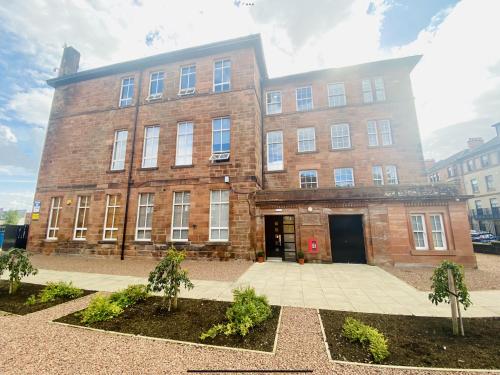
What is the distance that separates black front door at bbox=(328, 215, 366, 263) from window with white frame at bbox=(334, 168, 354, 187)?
5.05 m

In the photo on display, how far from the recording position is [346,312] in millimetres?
5164

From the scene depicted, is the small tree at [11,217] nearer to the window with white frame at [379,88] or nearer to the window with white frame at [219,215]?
the window with white frame at [219,215]

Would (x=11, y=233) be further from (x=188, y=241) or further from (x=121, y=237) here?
(x=188, y=241)

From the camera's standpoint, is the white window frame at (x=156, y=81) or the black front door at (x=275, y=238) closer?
the black front door at (x=275, y=238)

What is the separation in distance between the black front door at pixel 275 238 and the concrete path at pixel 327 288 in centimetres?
218

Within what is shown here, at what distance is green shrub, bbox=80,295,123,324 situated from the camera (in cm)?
464

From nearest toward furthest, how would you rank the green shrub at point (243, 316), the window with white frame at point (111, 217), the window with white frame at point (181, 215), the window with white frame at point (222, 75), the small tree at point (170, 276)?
1. the green shrub at point (243, 316)
2. the small tree at point (170, 276)
3. the window with white frame at point (181, 215)
4. the window with white frame at point (111, 217)
5. the window with white frame at point (222, 75)

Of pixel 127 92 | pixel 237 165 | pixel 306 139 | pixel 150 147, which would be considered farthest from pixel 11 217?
pixel 306 139

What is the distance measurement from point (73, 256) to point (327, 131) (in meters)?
20.5

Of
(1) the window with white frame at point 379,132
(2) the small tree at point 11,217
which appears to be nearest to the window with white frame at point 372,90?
(1) the window with white frame at point 379,132

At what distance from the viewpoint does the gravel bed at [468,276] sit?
7480 mm

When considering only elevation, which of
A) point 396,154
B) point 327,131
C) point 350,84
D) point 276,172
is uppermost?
point 350,84

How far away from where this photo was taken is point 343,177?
16.4m

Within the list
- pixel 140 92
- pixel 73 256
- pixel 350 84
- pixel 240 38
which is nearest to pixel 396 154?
pixel 350 84
